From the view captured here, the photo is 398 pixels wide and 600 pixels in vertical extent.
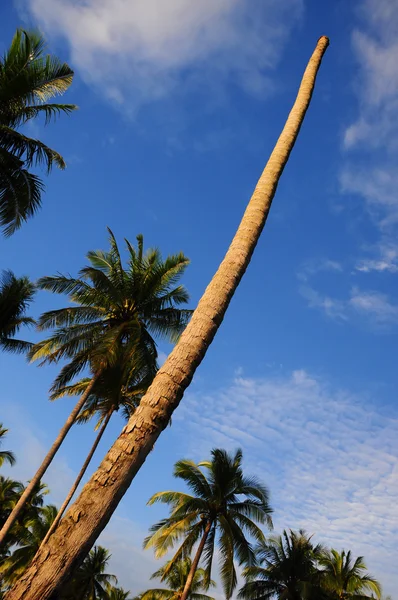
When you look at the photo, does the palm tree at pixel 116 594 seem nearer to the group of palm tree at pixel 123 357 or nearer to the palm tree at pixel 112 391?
the group of palm tree at pixel 123 357

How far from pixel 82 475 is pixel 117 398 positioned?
303cm

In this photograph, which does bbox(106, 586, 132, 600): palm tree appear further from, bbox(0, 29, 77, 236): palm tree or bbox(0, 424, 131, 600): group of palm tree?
bbox(0, 29, 77, 236): palm tree

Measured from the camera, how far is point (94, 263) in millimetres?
17969

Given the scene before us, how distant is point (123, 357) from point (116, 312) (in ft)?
6.44

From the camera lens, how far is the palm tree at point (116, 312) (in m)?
16.5

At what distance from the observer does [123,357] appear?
15.8m

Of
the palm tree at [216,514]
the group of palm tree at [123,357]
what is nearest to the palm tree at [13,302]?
the group of palm tree at [123,357]

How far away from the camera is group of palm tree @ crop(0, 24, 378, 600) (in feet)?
11.0

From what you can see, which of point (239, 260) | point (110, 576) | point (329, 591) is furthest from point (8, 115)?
point (110, 576)

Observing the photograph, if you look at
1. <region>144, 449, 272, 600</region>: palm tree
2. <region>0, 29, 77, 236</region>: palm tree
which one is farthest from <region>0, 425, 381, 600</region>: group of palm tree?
<region>0, 29, 77, 236</region>: palm tree

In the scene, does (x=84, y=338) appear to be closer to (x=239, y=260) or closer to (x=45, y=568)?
(x=239, y=260)

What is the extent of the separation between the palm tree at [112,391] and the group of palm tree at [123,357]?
0.05m

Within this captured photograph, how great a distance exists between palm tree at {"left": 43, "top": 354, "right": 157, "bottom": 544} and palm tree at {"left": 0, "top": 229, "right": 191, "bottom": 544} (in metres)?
0.32

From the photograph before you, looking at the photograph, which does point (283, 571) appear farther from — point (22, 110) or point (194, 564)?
point (22, 110)
